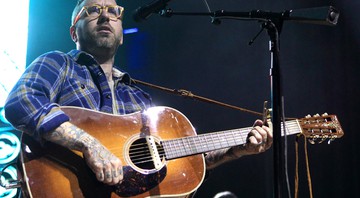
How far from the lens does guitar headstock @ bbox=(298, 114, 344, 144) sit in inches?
98.0

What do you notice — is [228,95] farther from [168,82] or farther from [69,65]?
[69,65]

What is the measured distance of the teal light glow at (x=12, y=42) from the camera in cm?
342

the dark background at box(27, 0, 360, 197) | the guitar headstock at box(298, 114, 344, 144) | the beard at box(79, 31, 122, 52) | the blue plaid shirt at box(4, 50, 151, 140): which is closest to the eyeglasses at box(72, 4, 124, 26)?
the beard at box(79, 31, 122, 52)

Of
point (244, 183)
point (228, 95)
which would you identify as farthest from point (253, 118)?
point (244, 183)

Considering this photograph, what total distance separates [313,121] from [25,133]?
180 cm

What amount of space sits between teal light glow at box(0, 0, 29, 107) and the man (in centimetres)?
111

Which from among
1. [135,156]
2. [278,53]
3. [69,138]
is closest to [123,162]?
[135,156]

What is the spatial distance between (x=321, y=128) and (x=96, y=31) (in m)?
1.63

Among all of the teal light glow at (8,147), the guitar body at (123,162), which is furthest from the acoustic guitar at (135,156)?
the teal light glow at (8,147)

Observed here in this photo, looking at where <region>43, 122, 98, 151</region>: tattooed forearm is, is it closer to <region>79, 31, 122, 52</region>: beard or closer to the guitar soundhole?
the guitar soundhole

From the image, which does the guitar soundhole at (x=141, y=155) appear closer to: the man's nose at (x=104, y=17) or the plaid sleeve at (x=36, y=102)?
the plaid sleeve at (x=36, y=102)

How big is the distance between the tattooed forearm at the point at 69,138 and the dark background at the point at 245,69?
80.4 inches

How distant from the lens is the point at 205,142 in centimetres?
227

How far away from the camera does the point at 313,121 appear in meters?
2.55
